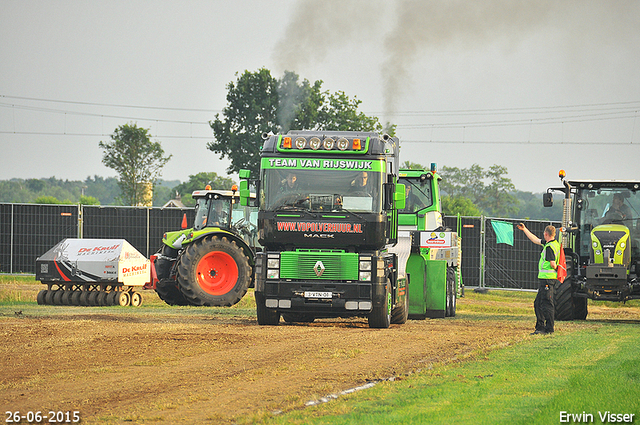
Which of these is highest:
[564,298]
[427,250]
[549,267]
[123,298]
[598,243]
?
[598,243]

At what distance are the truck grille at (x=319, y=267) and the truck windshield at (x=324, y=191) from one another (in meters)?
0.80

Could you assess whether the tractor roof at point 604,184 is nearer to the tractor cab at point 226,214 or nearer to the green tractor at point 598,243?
the green tractor at point 598,243

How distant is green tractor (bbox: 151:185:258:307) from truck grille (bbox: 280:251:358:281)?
5.63 meters

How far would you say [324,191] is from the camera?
15227 mm

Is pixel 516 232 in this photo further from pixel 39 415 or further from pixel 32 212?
pixel 39 415

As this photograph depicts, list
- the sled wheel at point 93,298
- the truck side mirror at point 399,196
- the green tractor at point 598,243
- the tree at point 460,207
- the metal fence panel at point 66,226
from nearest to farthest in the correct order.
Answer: the truck side mirror at point 399,196, the green tractor at point 598,243, the sled wheel at point 93,298, the metal fence panel at point 66,226, the tree at point 460,207

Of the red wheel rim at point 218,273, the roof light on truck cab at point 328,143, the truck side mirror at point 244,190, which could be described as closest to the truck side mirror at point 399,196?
the roof light on truck cab at point 328,143

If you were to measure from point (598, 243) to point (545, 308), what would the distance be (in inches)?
169

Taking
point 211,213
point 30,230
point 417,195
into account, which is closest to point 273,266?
point 417,195

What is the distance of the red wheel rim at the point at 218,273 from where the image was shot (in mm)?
20844

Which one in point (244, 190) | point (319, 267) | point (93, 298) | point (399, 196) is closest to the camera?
point (319, 267)

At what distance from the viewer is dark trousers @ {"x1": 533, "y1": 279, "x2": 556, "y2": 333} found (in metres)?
15.9

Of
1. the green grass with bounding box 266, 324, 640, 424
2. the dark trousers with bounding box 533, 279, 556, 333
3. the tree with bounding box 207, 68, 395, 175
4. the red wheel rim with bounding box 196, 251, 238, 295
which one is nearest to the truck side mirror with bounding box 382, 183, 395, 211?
the dark trousers with bounding box 533, 279, 556, 333

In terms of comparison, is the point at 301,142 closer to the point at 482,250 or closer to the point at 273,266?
the point at 273,266
